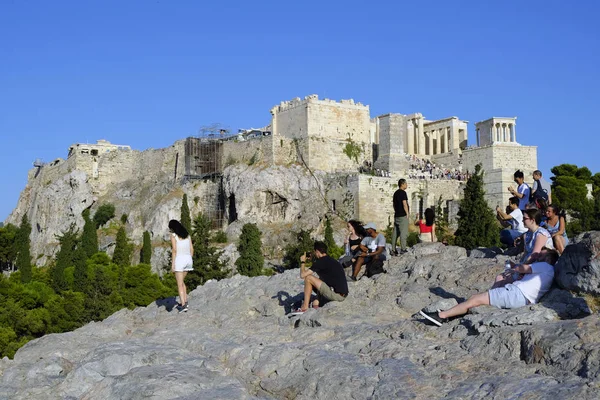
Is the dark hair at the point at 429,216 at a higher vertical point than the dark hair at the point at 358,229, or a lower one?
higher

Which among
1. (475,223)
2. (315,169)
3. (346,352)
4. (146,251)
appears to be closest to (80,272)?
(146,251)

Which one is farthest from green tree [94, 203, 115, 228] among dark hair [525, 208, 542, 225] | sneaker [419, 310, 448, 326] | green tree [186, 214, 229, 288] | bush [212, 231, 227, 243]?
sneaker [419, 310, 448, 326]

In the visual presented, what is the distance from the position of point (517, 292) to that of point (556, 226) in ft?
9.97

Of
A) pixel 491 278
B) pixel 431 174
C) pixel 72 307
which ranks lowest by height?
pixel 72 307

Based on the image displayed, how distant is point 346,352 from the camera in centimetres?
998

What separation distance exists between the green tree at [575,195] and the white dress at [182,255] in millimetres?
25032

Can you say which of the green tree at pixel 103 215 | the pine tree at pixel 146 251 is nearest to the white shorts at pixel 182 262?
the pine tree at pixel 146 251

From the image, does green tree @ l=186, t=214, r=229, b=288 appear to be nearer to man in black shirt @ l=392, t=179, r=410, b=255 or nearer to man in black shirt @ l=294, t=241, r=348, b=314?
man in black shirt @ l=392, t=179, r=410, b=255

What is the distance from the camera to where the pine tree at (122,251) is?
46688 millimetres

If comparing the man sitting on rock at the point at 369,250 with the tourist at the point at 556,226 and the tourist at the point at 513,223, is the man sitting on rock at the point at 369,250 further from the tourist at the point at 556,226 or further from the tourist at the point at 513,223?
the tourist at the point at 556,226

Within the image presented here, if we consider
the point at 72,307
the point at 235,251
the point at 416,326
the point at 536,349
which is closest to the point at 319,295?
the point at 416,326

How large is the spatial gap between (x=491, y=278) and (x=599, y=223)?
26.9 meters

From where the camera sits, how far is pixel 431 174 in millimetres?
48500

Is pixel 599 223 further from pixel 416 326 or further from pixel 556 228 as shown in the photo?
pixel 416 326
